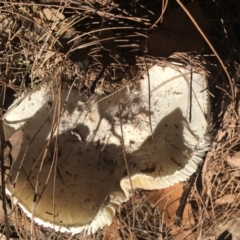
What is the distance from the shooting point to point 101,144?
2.05 metres

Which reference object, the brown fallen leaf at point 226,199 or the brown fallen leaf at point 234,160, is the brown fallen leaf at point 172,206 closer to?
the brown fallen leaf at point 226,199

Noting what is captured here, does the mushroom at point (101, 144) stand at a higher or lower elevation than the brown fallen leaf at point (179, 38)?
lower

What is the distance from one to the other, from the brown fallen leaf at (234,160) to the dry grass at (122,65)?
0.02 metres

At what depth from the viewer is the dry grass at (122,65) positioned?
6.47 feet

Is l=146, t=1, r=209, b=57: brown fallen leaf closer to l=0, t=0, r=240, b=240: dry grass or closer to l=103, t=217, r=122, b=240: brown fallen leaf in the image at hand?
l=0, t=0, r=240, b=240: dry grass

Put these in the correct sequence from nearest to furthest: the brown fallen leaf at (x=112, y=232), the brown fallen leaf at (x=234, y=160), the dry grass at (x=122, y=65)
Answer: the dry grass at (x=122, y=65)
the brown fallen leaf at (x=234, y=160)
the brown fallen leaf at (x=112, y=232)

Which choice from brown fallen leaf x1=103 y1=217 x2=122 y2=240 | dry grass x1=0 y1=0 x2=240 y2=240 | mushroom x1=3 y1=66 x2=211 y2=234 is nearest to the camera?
mushroom x1=3 y1=66 x2=211 y2=234

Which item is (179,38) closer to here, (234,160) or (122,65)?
(122,65)

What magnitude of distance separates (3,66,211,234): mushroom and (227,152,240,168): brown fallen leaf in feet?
Answer: 1.39

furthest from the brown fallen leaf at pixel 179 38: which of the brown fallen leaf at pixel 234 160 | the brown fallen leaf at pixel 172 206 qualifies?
the brown fallen leaf at pixel 172 206

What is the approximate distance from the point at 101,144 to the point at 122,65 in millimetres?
408

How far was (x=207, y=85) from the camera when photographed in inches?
72.7

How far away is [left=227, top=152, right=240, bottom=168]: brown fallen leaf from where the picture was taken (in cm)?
213

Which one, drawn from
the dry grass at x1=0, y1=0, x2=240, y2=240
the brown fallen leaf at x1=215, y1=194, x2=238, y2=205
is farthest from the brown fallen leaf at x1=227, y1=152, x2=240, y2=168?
the brown fallen leaf at x1=215, y1=194, x2=238, y2=205
